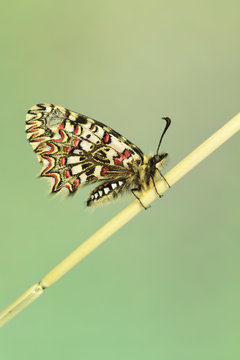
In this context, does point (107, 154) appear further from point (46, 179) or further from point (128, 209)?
point (128, 209)

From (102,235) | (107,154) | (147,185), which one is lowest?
(102,235)

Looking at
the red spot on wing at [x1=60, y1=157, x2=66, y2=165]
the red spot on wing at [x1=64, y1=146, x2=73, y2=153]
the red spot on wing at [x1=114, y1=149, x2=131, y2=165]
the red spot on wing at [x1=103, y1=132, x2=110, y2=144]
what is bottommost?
the red spot on wing at [x1=114, y1=149, x2=131, y2=165]

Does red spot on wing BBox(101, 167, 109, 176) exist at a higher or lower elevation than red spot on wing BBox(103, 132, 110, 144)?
lower

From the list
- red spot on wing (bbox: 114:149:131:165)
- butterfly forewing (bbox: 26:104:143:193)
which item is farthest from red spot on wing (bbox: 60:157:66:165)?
red spot on wing (bbox: 114:149:131:165)

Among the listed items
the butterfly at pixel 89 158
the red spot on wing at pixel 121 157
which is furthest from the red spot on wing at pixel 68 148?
the red spot on wing at pixel 121 157

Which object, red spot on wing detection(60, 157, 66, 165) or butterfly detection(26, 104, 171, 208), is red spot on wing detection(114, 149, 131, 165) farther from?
red spot on wing detection(60, 157, 66, 165)

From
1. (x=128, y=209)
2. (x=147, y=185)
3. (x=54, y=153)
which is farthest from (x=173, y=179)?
(x=54, y=153)

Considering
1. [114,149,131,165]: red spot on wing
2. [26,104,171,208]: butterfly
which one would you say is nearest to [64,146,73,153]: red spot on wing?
[26,104,171,208]: butterfly

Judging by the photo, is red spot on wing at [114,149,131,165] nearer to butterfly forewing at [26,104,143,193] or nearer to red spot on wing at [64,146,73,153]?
butterfly forewing at [26,104,143,193]
